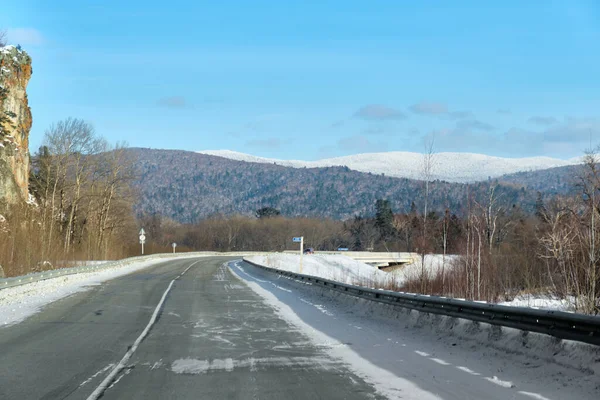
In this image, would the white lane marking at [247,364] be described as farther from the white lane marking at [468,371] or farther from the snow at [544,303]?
the snow at [544,303]

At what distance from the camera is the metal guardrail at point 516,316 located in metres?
8.99

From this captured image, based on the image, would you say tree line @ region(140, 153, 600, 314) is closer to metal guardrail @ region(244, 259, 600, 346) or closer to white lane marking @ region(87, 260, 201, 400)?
metal guardrail @ region(244, 259, 600, 346)

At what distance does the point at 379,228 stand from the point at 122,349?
156m

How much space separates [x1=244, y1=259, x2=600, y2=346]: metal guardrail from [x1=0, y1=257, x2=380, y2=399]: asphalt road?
10.5 ft

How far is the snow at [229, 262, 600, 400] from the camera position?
333 inches

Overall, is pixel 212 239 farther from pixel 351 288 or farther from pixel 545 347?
pixel 545 347

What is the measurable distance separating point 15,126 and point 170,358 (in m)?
51.6

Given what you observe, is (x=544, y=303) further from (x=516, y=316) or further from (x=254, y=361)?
(x=254, y=361)

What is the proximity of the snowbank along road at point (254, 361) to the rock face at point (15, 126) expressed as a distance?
37286 mm

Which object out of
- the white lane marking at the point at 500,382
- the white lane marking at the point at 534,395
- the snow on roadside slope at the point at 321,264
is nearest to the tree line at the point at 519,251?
the white lane marking at the point at 500,382

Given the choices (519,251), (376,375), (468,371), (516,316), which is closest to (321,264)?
(519,251)

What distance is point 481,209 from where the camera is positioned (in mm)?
32812

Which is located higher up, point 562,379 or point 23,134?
point 23,134

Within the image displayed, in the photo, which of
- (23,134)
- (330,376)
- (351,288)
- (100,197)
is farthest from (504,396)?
(100,197)
